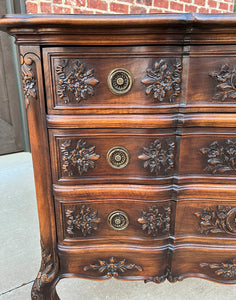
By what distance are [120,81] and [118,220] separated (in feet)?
1.85

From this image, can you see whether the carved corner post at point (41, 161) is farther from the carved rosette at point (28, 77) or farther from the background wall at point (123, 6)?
the background wall at point (123, 6)

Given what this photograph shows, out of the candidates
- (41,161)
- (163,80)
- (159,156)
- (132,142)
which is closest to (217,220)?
(159,156)

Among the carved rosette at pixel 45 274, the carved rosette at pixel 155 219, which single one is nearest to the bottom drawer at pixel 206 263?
the carved rosette at pixel 155 219

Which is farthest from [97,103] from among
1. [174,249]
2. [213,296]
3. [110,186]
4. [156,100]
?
[213,296]

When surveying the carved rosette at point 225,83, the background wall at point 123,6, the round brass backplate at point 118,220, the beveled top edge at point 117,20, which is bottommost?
the round brass backplate at point 118,220

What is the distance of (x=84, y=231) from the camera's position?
1019 millimetres

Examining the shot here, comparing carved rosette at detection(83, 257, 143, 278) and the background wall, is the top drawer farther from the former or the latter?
the background wall

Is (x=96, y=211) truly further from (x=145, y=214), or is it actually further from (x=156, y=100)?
(x=156, y=100)

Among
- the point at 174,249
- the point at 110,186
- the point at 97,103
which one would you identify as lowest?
the point at 174,249

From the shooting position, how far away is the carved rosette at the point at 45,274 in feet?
3.37

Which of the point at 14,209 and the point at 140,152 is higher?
the point at 140,152

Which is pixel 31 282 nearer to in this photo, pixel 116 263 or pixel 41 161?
A: pixel 116 263

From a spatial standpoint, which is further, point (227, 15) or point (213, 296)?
point (213, 296)

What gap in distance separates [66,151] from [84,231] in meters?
0.36
